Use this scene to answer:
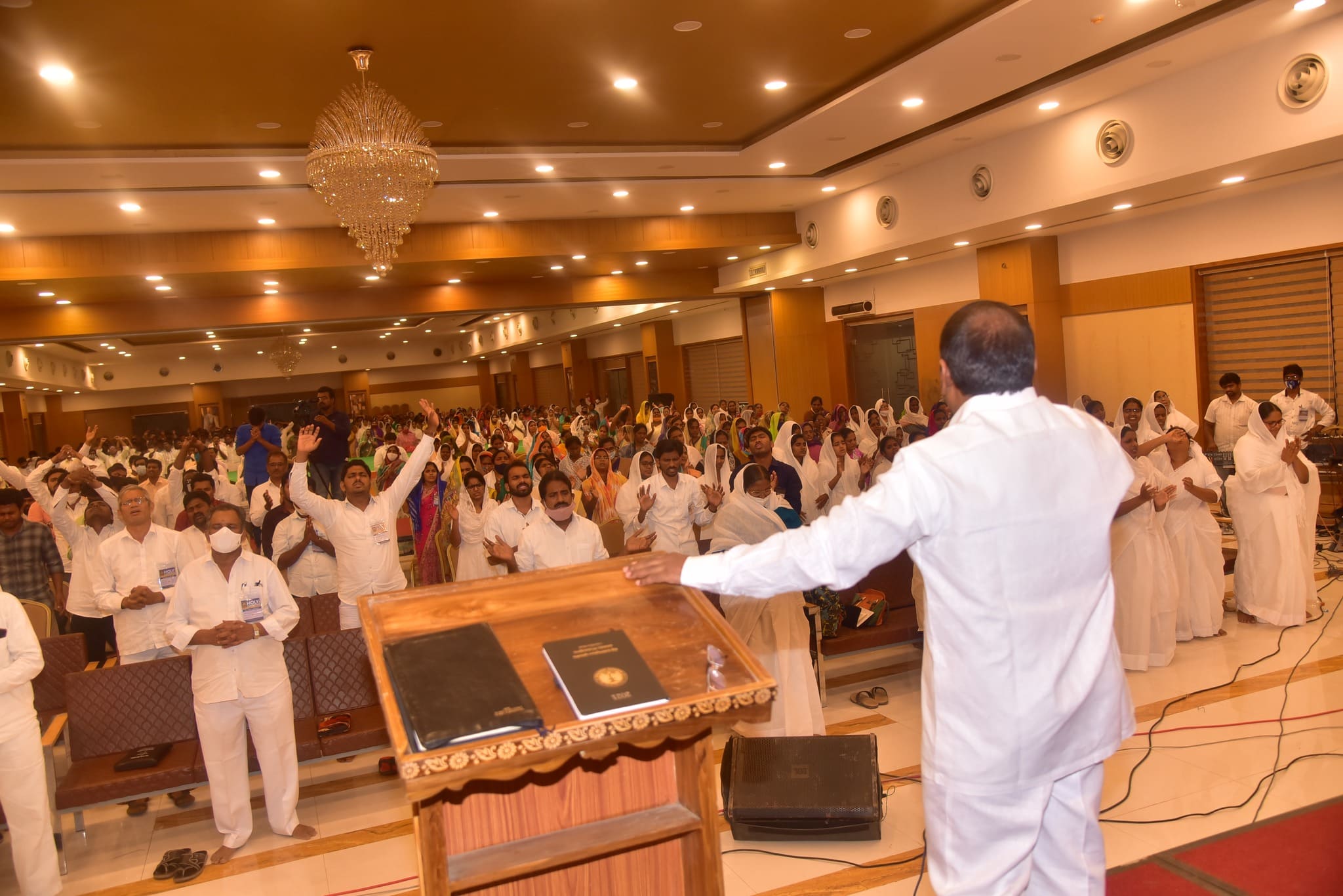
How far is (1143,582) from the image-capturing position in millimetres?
6207

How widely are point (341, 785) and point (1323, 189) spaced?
34.1 feet

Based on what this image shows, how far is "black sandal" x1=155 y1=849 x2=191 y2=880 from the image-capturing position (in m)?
4.50

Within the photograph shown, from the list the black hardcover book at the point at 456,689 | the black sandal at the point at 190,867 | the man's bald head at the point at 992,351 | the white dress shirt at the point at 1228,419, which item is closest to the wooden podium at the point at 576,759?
the black hardcover book at the point at 456,689

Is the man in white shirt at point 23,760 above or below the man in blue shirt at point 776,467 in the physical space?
below

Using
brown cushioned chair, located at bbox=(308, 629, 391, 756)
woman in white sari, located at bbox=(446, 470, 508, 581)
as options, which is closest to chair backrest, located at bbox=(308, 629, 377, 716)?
brown cushioned chair, located at bbox=(308, 629, 391, 756)

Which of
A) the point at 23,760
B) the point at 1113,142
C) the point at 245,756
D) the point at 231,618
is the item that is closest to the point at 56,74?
the point at 231,618

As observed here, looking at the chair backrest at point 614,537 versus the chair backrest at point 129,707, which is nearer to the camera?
the chair backrest at point 129,707

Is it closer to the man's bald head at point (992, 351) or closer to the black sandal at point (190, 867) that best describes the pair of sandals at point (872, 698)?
the black sandal at point (190, 867)

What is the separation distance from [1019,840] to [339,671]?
4.26 meters

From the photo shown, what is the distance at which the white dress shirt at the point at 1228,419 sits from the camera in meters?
10.0

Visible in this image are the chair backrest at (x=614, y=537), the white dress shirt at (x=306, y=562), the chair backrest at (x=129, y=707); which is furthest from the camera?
the chair backrest at (x=614, y=537)

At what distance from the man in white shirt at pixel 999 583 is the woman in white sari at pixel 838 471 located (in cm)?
757

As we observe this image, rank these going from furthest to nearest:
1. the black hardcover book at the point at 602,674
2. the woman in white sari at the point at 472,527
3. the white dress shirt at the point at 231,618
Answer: the woman in white sari at the point at 472,527
the white dress shirt at the point at 231,618
the black hardcover book at the point at 602,674

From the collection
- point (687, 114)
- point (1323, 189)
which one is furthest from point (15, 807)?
point (1323, 189)
